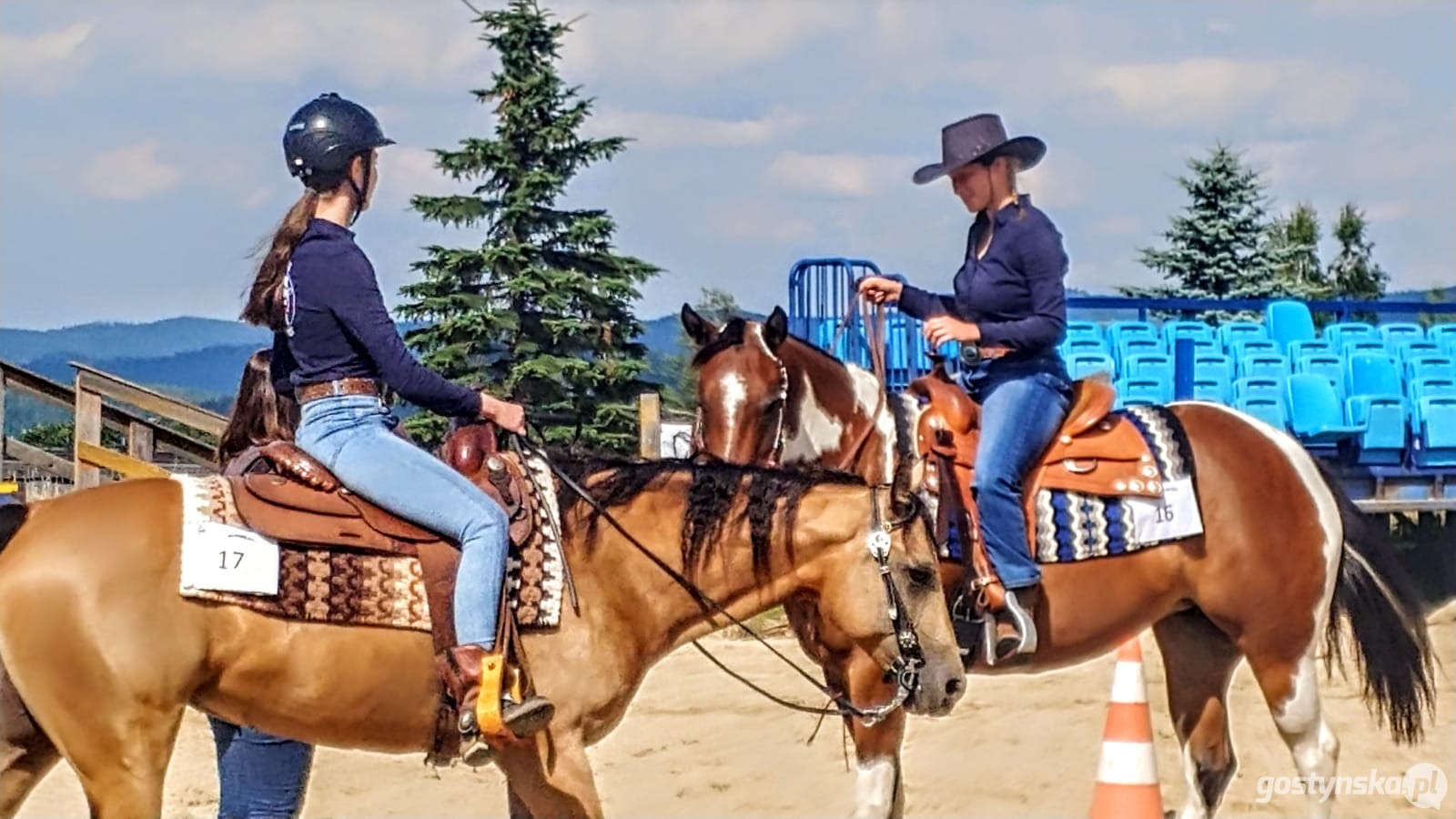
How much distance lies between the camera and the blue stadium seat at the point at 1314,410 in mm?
14172

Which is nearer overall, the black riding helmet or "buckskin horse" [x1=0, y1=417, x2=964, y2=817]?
"buckskin horse" [x1=0, y1=417, x2=964, y2=817]

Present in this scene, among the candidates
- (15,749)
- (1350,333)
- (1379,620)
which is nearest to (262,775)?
(15,749)

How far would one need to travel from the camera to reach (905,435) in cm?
643

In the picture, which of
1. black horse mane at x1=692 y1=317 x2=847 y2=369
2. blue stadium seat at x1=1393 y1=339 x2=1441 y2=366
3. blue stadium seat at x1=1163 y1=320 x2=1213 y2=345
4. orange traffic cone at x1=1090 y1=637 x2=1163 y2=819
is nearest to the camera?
orange traffic cone at x1=1090 y1=637 x2=1163 y2=819

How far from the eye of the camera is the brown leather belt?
188 inches

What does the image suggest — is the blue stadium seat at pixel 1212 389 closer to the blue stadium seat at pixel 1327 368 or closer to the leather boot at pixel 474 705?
the blue stadium seat at pixel 1327 368

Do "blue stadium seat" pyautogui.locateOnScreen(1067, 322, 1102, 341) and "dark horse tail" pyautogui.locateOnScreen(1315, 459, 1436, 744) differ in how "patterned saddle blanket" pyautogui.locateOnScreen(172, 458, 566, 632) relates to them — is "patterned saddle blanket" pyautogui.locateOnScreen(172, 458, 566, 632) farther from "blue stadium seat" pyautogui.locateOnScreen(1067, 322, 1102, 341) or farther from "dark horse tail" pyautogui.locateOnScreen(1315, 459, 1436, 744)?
"blue stadium seat" pyautogui.locateOnScreen(1067, 322, 1102, 341)

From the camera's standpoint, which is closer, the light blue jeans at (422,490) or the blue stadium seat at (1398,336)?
the light blue jeans at (422,490)

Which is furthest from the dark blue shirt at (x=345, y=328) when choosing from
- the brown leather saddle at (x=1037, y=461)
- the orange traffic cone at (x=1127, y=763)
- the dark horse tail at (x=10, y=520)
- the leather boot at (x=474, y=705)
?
the orange traffic cone at (x=1127, y=763)

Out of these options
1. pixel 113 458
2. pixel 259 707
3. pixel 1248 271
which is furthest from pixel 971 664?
pixel 1248 271

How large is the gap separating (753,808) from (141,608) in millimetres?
4319

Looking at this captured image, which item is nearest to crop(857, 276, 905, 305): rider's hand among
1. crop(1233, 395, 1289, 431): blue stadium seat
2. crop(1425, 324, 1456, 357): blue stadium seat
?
crop(1233, 395, 1289, 431): blue stadium seat

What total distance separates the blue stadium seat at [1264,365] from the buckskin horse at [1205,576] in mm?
8040

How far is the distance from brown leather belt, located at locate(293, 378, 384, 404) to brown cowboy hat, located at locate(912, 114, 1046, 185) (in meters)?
2.48
